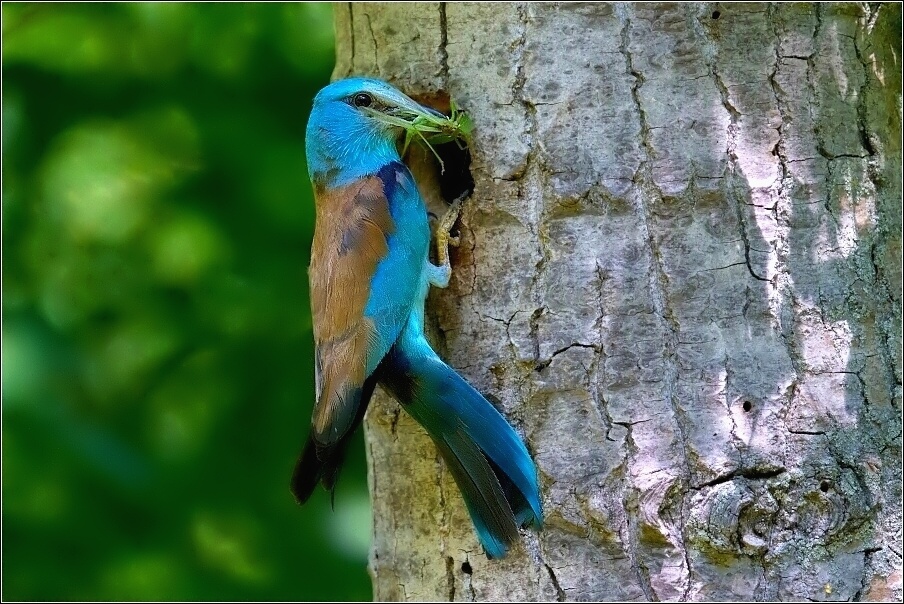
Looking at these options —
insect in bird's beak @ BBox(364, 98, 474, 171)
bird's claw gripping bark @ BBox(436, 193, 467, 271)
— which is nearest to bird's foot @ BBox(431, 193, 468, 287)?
bird's claw gripping bark @ BBox(436, 193, 467, 271)

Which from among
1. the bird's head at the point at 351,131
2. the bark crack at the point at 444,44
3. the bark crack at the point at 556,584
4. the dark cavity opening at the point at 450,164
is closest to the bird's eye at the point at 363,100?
the bird's head at the point at 351,131

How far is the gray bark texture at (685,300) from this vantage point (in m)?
2.18

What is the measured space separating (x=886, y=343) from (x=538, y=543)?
0.88m

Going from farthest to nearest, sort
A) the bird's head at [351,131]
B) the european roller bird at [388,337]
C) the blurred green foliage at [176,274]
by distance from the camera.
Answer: the blurred green foliage at [176,274] < the bird's head at [351,131] < the european roller bird at [388,337]

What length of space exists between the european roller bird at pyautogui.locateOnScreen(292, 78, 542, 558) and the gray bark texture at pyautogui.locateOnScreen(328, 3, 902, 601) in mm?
72

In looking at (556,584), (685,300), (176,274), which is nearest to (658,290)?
(685,300)

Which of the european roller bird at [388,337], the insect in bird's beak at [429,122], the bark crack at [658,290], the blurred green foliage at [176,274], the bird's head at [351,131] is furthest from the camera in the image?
the blurred green foliage at [176,274]

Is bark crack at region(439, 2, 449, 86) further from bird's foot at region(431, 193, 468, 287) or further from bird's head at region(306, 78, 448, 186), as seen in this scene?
bird's foot at region(431, 193, 468, 287)

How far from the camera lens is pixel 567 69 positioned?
7.70 ft

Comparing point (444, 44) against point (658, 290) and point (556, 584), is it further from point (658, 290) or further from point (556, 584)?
point (556, 584)

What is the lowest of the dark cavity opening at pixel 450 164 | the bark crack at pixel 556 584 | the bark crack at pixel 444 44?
the bark crack at pixel 556 584

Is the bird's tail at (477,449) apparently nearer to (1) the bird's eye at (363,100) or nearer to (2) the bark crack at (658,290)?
(2) the bark crack at (658,290)

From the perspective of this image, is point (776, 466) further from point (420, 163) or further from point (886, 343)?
point (420, 163)

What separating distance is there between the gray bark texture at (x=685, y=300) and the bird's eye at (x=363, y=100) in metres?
0.32
